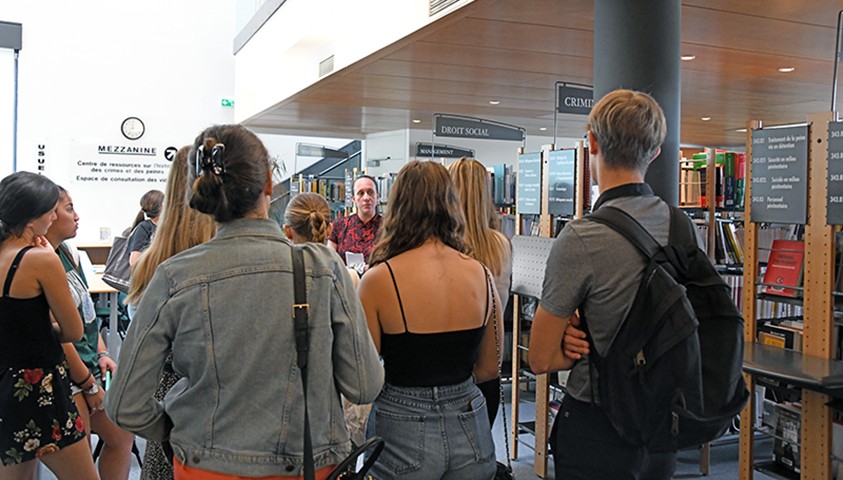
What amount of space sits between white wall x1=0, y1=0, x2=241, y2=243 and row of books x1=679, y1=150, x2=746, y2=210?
8175mm

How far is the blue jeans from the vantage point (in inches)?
78.3

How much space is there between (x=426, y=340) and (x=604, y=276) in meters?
0.59

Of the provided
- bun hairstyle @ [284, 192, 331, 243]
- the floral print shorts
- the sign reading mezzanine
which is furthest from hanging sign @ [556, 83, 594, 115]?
the sign reading mezzanine

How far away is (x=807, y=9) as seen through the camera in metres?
4.08

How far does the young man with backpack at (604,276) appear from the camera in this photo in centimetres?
167

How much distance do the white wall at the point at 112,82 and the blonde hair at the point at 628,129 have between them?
981cm

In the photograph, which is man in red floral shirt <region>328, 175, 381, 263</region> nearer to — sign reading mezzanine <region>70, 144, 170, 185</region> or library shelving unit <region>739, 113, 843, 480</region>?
library shelving unit <region>739, 113, 843, 480</region>

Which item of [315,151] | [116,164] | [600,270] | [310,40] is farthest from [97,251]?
[600,270]

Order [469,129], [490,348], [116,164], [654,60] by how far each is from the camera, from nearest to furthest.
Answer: [490,348]
[654,60]
[469,129]
[116,164]

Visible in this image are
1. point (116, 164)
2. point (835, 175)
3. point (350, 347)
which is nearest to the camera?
point (350, 347)

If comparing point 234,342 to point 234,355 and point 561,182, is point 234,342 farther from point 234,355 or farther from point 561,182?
Answer: point 561,182

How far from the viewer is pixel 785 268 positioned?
133 inches

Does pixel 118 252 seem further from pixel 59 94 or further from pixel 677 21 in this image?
pixel 59 94

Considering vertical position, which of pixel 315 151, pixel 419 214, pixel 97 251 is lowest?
pixel 97 251
